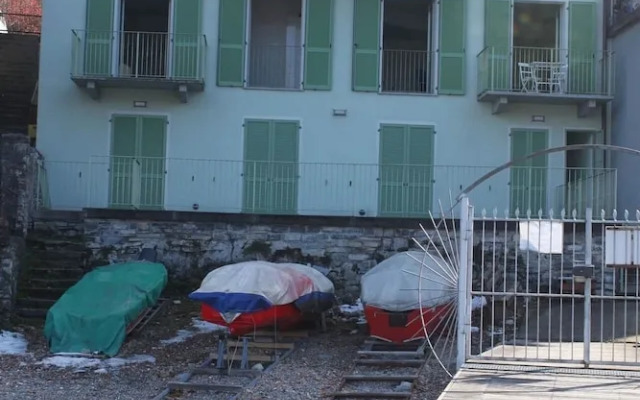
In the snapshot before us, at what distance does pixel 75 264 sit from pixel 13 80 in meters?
8.04

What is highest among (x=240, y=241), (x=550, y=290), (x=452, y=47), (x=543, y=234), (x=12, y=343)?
(x=452, y=47)

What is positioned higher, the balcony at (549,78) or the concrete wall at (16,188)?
the balcony at (549,78)

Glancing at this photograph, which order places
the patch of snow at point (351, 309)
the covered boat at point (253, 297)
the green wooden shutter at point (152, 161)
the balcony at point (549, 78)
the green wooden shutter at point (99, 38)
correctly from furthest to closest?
1. the balcony at point (549, 78)
2. the green wooden shutter at point (99, 38)
3. the green wooden shutter at point (152, 161)
4. the patch of snow at point (351, 309)
5. the covered boat at point (253, 297)

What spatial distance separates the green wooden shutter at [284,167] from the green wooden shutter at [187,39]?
2028 mm

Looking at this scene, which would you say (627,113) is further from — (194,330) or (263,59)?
(194,330)

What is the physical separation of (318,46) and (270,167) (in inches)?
107

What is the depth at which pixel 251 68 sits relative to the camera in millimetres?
17969

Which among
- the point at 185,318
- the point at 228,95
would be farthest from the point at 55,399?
the point at 228,95

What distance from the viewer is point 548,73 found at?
17.7 metres

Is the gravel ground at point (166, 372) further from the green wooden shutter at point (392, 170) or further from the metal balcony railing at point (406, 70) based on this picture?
the metal balcony railing at point (406, 70)

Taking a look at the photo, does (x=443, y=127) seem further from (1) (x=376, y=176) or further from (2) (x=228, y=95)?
(2) (x=228, y=95)

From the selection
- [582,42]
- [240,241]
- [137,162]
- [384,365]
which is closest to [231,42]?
[137,162]

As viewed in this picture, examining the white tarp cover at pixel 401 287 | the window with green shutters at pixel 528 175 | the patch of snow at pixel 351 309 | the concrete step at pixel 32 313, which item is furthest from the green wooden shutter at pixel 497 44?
the concrete step at pixel 32 313

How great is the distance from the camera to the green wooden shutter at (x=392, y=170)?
17.2 meters
